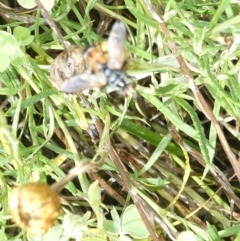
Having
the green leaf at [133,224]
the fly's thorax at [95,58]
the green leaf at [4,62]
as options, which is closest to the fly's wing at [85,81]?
the fly's thorax at [95,58]

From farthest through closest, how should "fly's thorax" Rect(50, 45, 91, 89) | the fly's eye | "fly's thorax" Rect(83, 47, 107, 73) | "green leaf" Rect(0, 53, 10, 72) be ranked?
1. "green leaf" Rect(0, 53, 10, 72)
2. "fly's thorax" Rect(50, 45, 91, 89)
3. "fly's thorax" Rect(83, 47, 107, 73)
4. the fly's eye

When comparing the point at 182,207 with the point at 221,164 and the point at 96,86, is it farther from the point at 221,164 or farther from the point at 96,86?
the point at 96,86

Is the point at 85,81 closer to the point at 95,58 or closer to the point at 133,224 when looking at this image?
the point at 95,58

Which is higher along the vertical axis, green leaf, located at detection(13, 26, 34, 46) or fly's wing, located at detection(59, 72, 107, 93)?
fly's wing, located at detection(59, 72, 107, 93)

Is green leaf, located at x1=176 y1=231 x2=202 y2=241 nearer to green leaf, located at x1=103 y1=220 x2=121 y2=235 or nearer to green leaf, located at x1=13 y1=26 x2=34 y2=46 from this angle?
green leaf, located at x1=103 y1=220 x2=121 y2=235

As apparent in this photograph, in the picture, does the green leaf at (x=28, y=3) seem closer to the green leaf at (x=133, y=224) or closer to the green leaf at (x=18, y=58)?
the green leaf at (x=18, y=58)

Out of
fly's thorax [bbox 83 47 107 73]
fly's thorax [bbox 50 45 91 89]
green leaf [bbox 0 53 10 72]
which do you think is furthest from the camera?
green leaf [bbox 0 53 10 72]

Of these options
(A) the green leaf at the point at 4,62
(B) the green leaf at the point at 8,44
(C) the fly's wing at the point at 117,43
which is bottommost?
(A) the green leaf at the point at 4,62

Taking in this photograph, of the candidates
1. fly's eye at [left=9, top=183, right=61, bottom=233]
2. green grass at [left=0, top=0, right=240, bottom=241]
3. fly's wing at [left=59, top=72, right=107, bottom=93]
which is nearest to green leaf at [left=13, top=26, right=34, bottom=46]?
green grass at [left=0, top=0, right=240, bottom=241]
